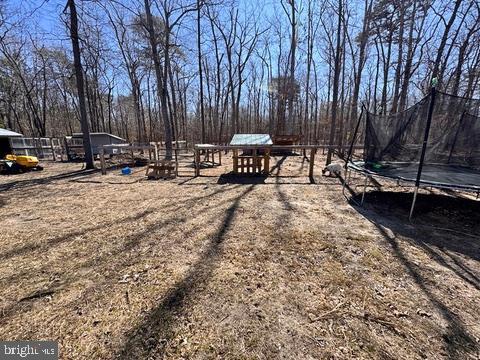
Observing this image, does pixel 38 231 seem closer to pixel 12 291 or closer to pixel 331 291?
pixel 12 291

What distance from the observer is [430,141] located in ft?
17.6

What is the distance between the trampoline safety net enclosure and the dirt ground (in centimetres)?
82

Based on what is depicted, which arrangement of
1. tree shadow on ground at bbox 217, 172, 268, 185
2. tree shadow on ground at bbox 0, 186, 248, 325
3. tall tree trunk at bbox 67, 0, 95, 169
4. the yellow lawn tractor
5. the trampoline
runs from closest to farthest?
tree shadow on ground at bbox 0, 186, 248, 325 < the trampoline < tree shadow on ground at bbox 217, 172, 268, 185 < the yellow lawn tractor < tall tree trunk at bbox 67, 0, 95, 169

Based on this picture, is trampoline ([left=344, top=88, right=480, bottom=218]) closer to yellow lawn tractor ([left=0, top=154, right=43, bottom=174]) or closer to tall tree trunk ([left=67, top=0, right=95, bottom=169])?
tall tree trunk ([left=67, top=0, right=95, bottom=169])

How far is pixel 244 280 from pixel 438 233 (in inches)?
137

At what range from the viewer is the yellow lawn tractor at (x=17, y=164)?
372 inches

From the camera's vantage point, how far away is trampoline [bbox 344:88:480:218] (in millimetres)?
4871

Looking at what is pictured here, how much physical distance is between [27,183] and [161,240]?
24.3ft

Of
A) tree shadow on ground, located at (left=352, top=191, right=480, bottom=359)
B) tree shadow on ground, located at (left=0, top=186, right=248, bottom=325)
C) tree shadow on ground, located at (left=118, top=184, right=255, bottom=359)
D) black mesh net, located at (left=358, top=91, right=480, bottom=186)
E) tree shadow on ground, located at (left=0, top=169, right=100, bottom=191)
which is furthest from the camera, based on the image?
tree shadow on ground, located at (left=0, top=169, right=100, bottom=191)

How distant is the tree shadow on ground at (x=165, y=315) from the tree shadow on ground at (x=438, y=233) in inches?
84.9

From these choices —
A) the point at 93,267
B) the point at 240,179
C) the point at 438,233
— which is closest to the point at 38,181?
the point at 240,179

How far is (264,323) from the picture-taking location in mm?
1904

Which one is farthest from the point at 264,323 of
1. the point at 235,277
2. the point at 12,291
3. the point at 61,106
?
the point at 61,106

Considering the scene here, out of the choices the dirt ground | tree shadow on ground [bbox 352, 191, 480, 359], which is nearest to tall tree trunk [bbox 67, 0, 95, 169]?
the dirt ground
